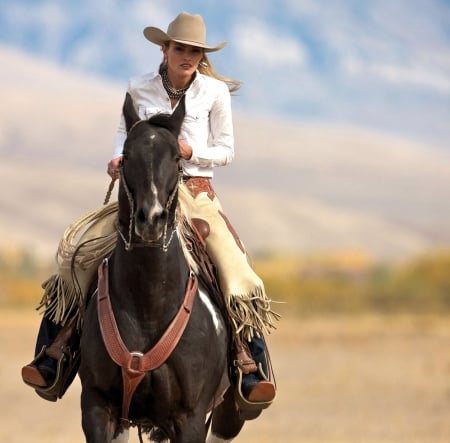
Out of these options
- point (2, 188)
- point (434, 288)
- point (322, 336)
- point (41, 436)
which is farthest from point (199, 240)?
point (2, 188)

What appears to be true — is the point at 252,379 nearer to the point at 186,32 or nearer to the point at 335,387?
the point at 186,32

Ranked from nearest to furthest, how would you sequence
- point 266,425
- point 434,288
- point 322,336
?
1. point 266,425
2. point 322,336
3. point 434,288

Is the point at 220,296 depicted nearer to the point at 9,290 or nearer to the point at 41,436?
the point at 41,436

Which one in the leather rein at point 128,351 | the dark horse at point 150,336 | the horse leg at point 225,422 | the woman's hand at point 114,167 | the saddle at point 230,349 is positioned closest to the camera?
the dark horse at point 150,336

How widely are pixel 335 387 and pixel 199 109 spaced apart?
1714 centimetres

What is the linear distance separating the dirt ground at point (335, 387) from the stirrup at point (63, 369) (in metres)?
7.75

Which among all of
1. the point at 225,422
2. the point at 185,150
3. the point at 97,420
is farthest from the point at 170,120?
the point at 225,422

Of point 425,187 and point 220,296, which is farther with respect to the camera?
point 425,187

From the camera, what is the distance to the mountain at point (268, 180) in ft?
300

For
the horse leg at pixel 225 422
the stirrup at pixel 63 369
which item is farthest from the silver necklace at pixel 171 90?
the horse leg at pixel 225 422

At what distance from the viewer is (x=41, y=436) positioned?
1883 centimetres

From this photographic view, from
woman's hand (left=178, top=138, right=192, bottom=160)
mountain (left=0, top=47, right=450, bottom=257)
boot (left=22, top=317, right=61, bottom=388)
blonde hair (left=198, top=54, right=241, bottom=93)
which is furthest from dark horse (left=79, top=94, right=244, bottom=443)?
mountain (left=0, top=47, right=450, bottom=257)

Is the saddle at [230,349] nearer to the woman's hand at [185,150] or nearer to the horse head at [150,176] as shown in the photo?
the woman's hand at [185,150]

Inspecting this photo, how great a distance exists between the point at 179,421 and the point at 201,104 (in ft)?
7.04
